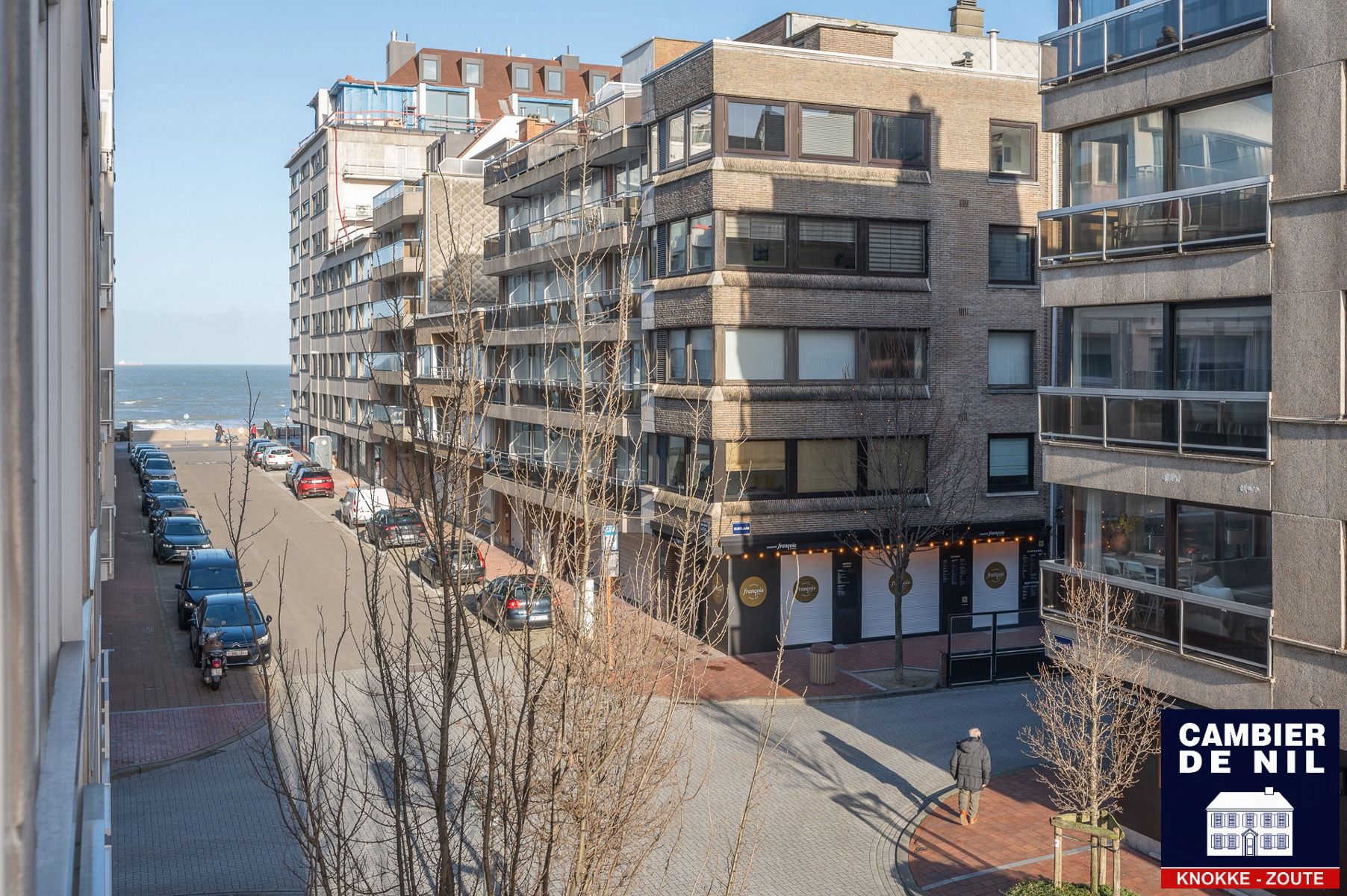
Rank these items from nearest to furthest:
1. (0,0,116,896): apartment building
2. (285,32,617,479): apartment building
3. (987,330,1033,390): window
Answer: (0,0,116,896): apartment building, (987,330,1033,390): window, (285,32,617,479): apartment building

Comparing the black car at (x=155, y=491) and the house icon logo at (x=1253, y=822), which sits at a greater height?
the black car at (x=155, y=491)

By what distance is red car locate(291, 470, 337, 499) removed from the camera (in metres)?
60.7

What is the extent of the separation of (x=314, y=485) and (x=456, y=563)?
55285mm

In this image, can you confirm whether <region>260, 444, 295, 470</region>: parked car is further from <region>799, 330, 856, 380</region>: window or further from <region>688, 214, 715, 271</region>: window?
<region>799, 330, 856, 380</region>: window

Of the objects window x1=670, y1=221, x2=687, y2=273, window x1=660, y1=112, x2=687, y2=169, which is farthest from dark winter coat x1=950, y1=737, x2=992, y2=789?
window x1=660, y1=112, x2=687, y2=169

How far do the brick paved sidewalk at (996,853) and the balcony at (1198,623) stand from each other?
11.0ft

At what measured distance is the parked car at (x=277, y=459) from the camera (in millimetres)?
75125

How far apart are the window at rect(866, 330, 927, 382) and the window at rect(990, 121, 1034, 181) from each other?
5386 mm

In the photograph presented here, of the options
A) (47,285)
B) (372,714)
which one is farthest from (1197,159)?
(372,714)

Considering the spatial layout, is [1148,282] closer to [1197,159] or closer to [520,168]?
[1197,159]

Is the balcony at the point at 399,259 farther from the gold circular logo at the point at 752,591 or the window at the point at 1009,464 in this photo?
the window at the point at 1009,464

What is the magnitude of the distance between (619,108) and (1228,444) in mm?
24293

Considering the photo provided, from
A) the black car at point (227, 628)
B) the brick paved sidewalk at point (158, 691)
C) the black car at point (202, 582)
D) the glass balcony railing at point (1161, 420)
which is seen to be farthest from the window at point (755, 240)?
the black car at point (202, 582)

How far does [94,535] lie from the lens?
9891 millimetres
